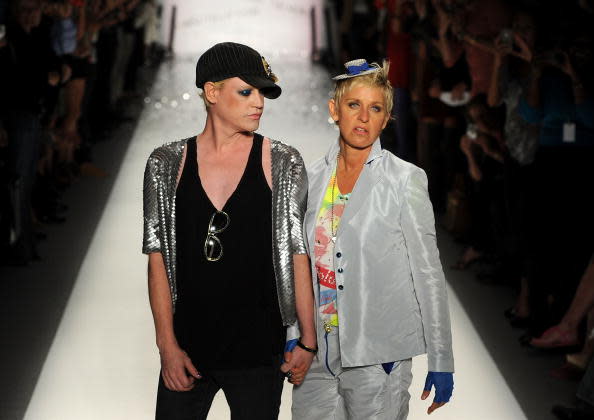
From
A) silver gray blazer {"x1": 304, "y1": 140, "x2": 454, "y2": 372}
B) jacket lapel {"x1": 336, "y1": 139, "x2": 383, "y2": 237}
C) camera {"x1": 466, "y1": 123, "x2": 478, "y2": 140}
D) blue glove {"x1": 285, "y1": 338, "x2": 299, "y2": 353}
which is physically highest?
camera {"x1": 466, "y1": 123, "x2": 478, "y2": 140}

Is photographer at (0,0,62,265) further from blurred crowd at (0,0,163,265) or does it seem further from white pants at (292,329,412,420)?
white pants at (292,329,412,420)

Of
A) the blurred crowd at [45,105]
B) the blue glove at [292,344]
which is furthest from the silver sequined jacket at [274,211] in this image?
the blurred crowd at [45,105]

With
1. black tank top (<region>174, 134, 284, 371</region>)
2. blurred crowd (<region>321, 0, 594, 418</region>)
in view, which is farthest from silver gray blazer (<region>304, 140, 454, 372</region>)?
blurred crowd (<region>321, 0, 594, 418</region>)

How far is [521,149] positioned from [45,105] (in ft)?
9.52

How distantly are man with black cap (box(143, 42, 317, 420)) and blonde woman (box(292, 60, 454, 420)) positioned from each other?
0.19 meters

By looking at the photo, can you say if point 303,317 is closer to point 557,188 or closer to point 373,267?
point 373,267

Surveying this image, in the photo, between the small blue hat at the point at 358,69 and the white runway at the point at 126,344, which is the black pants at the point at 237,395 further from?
the white runway at the point at 126,344

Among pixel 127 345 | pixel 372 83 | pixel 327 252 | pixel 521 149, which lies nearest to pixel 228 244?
pixel 327 252

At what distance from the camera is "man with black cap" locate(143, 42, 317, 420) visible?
2.37 metres

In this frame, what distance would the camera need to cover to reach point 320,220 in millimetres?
2637

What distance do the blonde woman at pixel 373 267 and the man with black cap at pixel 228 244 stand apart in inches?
7.3

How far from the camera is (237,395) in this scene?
7.98 ft

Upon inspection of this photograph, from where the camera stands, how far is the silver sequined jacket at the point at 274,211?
2375mm

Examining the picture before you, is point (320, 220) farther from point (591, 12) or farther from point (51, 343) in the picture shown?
point (591, 12)
